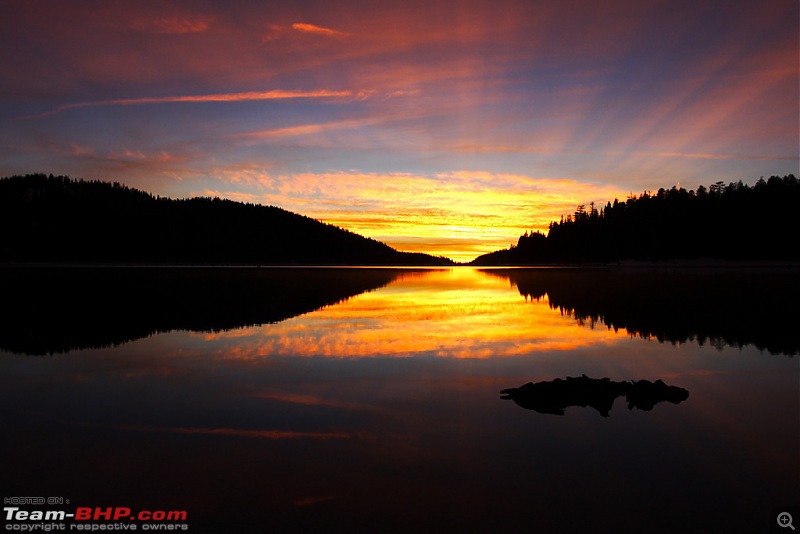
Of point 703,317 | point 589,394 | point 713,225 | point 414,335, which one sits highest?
point 713,225

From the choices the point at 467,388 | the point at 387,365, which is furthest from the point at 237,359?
the point at 467,388

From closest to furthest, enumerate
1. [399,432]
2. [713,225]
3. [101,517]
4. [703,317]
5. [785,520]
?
1. [785,520]
2. [101,517]
3. [399,432]
4. [703,317]
5. [713,225]

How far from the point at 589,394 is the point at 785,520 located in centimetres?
614

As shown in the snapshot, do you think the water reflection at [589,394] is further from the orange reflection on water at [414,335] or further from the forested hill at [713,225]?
the forested hill at [713,225]

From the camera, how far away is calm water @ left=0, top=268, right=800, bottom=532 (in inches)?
313

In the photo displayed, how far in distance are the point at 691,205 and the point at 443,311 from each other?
168722 millimetres

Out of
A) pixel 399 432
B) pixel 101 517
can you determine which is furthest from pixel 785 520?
pixel 101 517

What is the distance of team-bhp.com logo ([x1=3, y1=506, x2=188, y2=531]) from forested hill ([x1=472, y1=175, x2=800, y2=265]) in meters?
181

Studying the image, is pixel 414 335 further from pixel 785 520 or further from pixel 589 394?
pixel 785 520

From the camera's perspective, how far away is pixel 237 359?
19.4m

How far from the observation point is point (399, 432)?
11250mm

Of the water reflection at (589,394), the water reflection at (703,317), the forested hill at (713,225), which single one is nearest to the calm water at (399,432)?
the water reflection at (589,394)

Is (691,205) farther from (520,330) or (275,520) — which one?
(275,520)

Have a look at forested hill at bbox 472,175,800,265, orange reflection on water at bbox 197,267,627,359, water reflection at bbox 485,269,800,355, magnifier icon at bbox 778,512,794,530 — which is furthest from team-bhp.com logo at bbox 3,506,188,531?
forested hill at bbox 472,175,800,265
